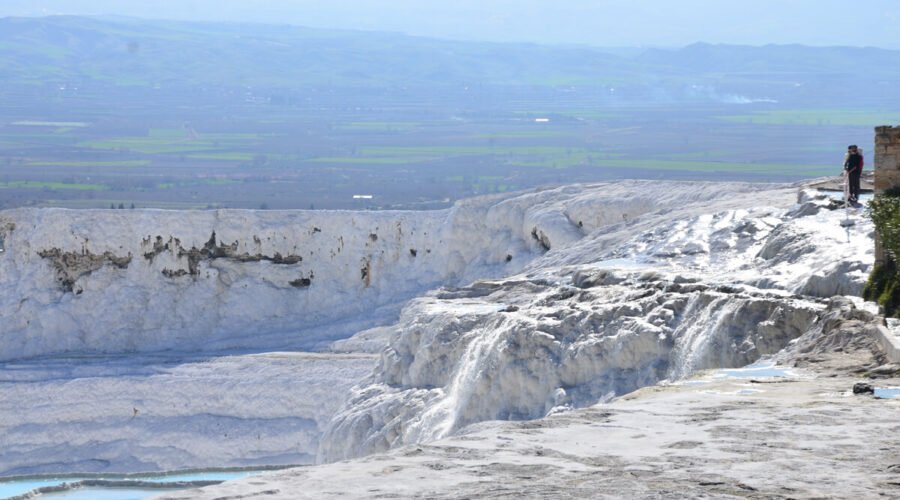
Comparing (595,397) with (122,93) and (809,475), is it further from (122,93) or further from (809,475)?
(122,93)

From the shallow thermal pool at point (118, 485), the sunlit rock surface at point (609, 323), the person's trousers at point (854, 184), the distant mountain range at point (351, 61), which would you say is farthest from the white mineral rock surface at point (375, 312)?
the distant mountain range at point (351, 61)

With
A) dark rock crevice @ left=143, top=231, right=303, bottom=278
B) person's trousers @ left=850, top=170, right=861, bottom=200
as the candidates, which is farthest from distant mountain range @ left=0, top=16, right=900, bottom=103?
person's trousers @ left=850, top=170, right=861, bottom=200

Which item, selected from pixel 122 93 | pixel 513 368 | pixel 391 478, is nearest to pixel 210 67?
pixel 122 93

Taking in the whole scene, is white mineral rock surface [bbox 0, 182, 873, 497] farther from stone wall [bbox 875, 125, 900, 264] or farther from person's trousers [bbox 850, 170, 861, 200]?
stone wall [bbox 875, 125, 900, 264]

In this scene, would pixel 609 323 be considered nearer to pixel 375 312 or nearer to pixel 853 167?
pixel 853 167

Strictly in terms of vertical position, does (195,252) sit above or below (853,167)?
below

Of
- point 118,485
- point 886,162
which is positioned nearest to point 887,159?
point 886,162

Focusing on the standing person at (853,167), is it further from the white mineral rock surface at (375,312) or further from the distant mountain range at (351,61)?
the distant mountain range at (351,61)
